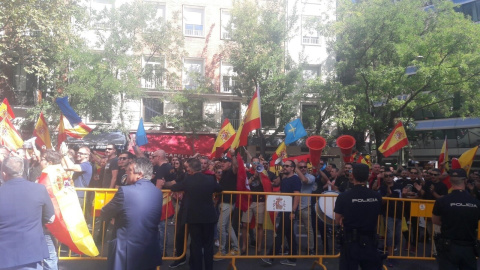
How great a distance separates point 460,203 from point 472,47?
53.3 feet

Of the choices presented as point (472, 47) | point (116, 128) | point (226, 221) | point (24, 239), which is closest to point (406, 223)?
point (226, 221)

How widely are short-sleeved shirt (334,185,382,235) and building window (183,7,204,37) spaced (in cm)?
2389

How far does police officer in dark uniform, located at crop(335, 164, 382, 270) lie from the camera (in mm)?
4938

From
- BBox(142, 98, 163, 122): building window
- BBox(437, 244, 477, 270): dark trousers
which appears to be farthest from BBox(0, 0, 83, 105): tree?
BBox(437, 244, 477, 270): dark trousers

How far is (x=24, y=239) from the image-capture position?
420 cm

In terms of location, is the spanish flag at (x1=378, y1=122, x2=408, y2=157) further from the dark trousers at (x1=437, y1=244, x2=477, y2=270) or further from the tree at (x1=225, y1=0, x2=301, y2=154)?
the tree at (x1=225, y1=0, x2=301, y2=154)

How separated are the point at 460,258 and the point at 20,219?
476 cm

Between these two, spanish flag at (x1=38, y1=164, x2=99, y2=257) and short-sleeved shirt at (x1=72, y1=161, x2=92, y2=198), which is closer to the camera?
spanish flag at (x1=38, y1=164, x2=99, y2=257)

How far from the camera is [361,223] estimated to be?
4.93 m

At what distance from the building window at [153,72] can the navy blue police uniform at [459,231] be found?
20788 millimetres

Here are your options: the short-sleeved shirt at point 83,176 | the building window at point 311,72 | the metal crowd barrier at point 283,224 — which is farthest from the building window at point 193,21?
the short-sleeved shirt at point 83,176

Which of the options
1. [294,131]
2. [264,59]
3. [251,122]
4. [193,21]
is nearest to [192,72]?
[193,21]

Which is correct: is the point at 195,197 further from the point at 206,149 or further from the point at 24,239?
the point at 206,149

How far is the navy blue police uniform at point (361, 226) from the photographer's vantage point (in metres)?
4.93
